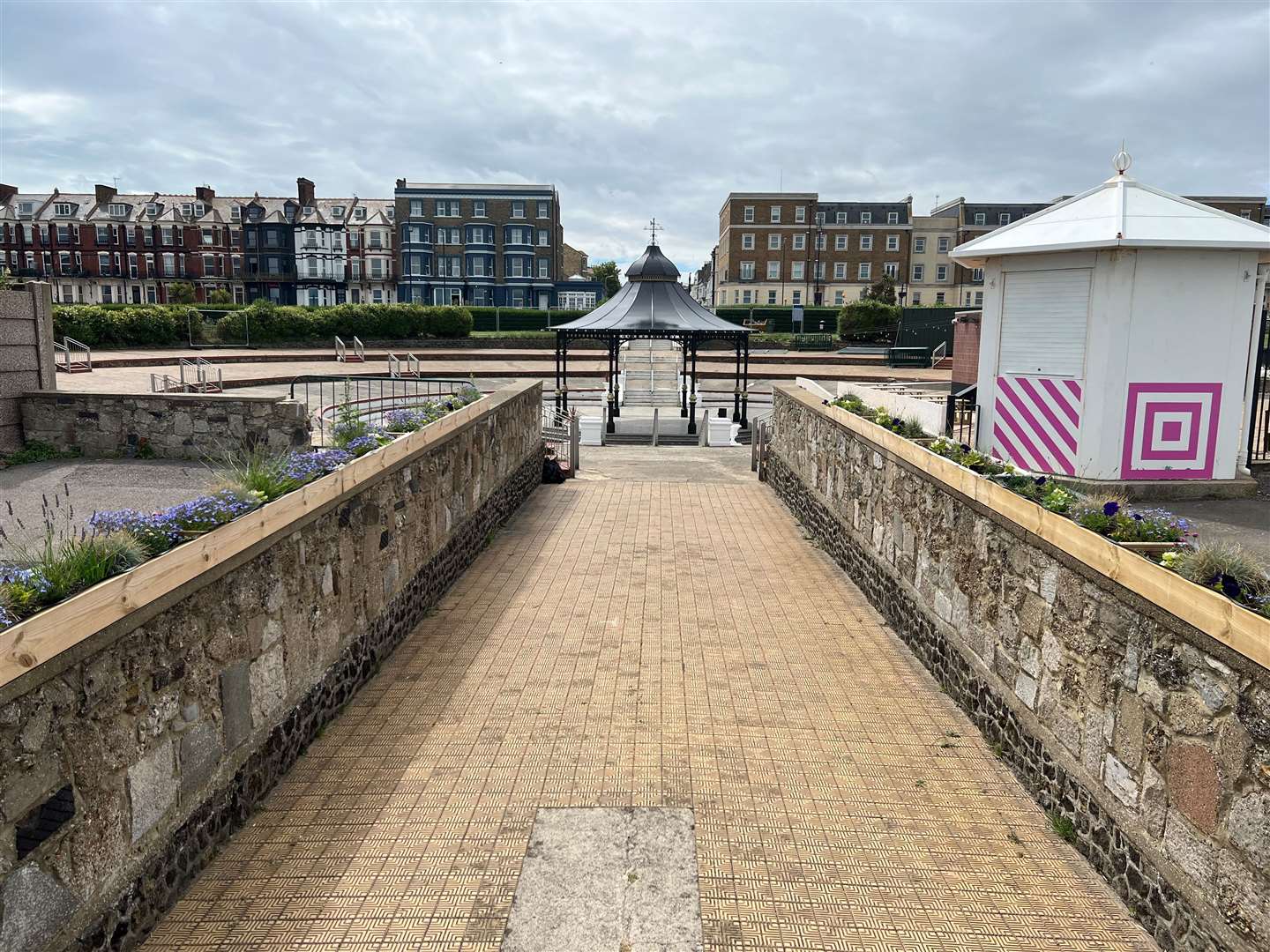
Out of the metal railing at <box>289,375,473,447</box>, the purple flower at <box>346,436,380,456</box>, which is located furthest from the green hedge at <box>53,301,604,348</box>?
the purple flower at <box>346,436,380,456</box>

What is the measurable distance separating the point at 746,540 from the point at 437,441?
430 centimetres

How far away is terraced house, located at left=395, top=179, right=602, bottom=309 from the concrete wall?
6063cm

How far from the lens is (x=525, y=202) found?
7300 cm

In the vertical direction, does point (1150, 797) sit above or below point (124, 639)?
below

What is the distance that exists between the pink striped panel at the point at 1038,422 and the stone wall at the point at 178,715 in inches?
263

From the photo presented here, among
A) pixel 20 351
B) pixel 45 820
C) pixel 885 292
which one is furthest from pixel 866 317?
pixel 45 820

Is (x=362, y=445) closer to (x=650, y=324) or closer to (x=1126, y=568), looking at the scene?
(x=1126, y=568)

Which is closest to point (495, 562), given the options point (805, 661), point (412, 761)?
point (805, 661)

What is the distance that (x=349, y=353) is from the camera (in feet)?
127

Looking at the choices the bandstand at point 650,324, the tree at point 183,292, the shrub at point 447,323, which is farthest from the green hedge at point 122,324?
the tree at point 183,292

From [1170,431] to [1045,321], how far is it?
5.37 ft

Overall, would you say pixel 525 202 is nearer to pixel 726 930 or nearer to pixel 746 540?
pixel 746 540

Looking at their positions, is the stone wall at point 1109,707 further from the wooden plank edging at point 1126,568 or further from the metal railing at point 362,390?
the metal railing at point 362,390

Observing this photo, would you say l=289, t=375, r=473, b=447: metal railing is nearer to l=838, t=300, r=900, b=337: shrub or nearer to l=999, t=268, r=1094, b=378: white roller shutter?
l=999, t=268, r=1094, b=378: white roller shutter
